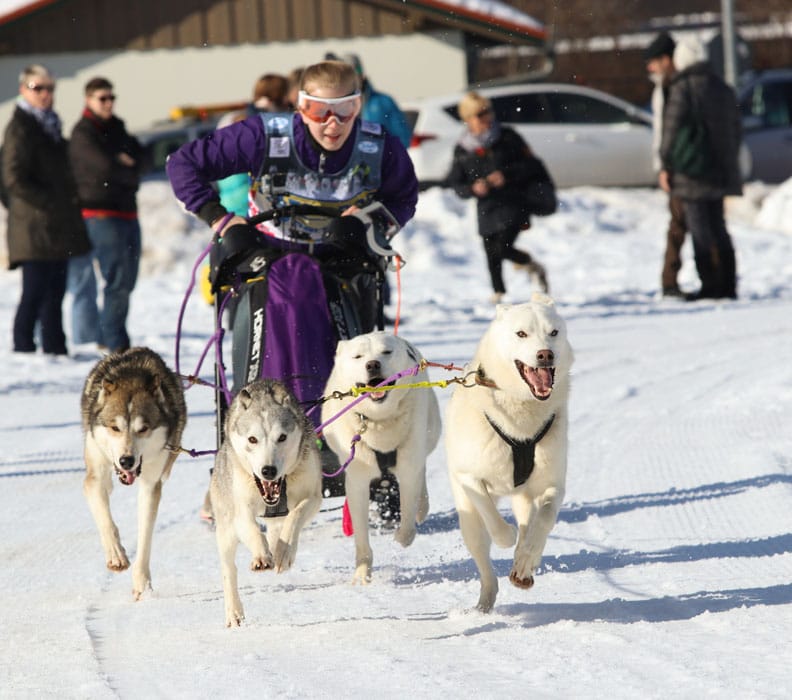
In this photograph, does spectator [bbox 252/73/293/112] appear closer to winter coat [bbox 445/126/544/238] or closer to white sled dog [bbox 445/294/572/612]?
winter coat [bbox 445/126/544/238]

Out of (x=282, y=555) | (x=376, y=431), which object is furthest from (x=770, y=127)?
(x=282, y=555)

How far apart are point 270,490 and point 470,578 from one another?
0.94 meters

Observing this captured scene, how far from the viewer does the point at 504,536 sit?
4055 mm

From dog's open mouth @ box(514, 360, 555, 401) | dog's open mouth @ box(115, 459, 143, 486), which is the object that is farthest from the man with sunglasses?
dog's open mouth @ box(514, 360, 555, 401)

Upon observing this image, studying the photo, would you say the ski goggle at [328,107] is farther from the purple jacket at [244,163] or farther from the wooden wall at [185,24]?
the wooden wall at [185,24]

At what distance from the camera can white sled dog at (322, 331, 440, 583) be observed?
14.1 feet

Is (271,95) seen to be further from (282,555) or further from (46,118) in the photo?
(282,555)

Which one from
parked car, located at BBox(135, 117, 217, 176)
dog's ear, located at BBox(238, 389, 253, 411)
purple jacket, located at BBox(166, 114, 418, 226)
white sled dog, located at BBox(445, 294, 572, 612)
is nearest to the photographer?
white sled dog, located at BBox(445, 294, 572, 612)

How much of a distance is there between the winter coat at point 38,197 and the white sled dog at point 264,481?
17.8 ft

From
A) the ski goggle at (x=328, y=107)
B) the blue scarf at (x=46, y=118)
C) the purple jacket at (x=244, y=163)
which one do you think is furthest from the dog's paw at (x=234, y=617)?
the blue scarf at (x=46, y=118)

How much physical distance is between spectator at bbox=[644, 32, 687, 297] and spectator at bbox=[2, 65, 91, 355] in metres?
4.55

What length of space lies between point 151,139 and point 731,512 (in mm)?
12862

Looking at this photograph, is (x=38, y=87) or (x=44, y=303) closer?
(x=38, y=87)

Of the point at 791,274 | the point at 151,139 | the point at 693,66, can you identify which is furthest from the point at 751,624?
the point at 151,139
